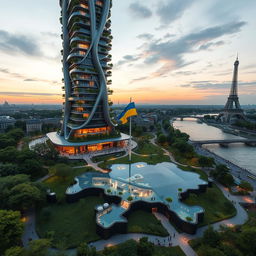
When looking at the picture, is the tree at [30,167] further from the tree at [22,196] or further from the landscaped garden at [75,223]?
the tree at [22,196]

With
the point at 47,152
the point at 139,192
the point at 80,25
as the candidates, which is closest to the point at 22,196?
the point at 139,192

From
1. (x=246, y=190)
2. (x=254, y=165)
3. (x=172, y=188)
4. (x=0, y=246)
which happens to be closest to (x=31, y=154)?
(x=0, y=246)

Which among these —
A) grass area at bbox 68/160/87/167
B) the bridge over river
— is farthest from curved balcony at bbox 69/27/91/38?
the bridge over river

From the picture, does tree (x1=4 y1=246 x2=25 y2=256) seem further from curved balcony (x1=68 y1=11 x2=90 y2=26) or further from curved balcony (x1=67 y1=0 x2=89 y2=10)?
curved balcony (x1=67 y1=0 x2=89 y2=10)

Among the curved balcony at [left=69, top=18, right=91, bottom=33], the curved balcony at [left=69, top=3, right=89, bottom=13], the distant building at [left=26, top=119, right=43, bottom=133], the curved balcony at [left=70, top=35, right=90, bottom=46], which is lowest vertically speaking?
the distant building at [left=26, top=119, right=43, bottom=133]

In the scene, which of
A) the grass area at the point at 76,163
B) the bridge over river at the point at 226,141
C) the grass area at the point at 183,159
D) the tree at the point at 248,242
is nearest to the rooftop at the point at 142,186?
the tree at the point at 248,242
